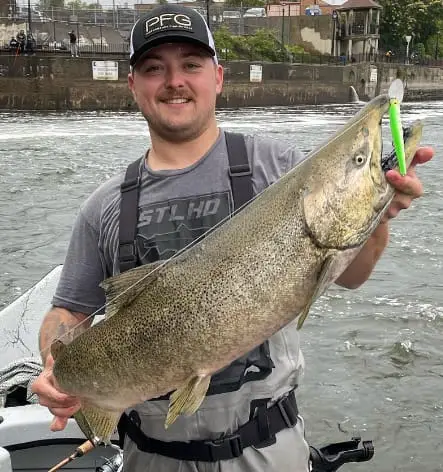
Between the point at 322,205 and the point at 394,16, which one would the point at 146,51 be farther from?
the point at 394,16

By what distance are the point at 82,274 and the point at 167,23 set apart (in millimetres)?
1104

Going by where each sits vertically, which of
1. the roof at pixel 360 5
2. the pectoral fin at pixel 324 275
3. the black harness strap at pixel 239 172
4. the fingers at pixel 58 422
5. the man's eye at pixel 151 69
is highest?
the roof at pixel 360 5

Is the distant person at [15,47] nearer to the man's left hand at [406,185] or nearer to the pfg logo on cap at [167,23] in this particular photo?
the pfg logo on cap at [167,23]

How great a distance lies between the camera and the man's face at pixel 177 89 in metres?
2.78

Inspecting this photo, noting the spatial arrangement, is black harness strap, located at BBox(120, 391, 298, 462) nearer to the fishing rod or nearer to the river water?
the fishing rod

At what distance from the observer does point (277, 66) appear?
47.0m

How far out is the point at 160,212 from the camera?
2748mm

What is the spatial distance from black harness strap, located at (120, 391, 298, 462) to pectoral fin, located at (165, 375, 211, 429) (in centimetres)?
32

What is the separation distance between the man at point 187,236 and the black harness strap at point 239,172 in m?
0.02

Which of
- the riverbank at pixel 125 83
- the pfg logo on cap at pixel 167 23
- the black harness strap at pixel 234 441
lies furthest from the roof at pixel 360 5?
the black harness strap at pixel 234 441

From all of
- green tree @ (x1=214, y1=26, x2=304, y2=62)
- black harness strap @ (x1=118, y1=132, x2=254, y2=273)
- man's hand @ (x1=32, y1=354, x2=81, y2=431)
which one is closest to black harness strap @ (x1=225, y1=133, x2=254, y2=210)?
black harness strap @ (x1=118, y1=132, x2=254, y2=273)

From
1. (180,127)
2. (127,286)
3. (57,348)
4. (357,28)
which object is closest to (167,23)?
(180,127)

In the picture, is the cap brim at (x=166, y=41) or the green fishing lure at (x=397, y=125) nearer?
the green fishing lure at (x=397, y=125)

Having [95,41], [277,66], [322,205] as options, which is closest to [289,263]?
[322,205]
